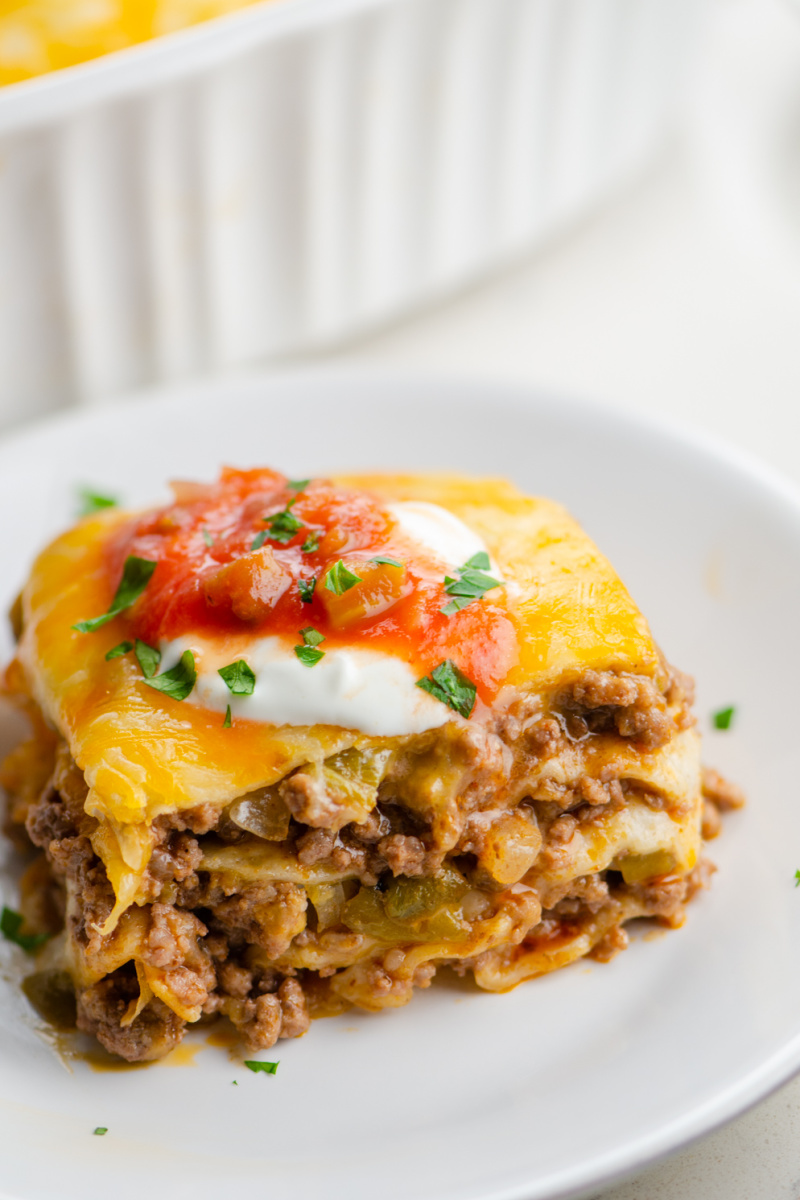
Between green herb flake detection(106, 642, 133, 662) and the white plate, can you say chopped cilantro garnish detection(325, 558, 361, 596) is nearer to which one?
green herb flake detection(106, 642, 133, 662)

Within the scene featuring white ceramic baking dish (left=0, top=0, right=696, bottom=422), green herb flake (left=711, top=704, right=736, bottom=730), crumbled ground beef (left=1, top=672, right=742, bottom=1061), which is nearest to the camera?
crumbled ground beef (left=1, top=672, right=742, bottom=1061)

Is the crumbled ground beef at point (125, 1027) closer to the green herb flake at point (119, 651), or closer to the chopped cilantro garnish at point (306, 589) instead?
the green herb flake at point (119, 651)

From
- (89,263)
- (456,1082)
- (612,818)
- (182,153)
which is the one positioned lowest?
(456,1082)

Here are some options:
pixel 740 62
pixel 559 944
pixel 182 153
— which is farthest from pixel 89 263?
pixel 740 62

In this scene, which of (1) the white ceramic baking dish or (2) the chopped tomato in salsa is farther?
(1) the white ceramic baking dish

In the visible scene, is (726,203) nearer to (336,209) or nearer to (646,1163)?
(336,209)

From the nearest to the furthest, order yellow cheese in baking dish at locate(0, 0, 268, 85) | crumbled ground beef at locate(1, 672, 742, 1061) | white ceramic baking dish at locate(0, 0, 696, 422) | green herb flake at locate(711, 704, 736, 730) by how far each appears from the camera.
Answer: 1. crumbled ground beef at locate(1, 672, 742, 1061)
2. green herb flake at locate(711, 704, 736, 730)
3. white ceramic baking dish at locate(0, 0, 696, 422)
4. yellow cheese in baking dish at locate(0, 0, 268, 85)

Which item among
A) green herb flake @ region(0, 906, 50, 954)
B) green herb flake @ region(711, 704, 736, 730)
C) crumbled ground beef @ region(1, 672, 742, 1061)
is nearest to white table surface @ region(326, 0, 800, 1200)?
green herb flake @ region(711, 704, 736, 730)
